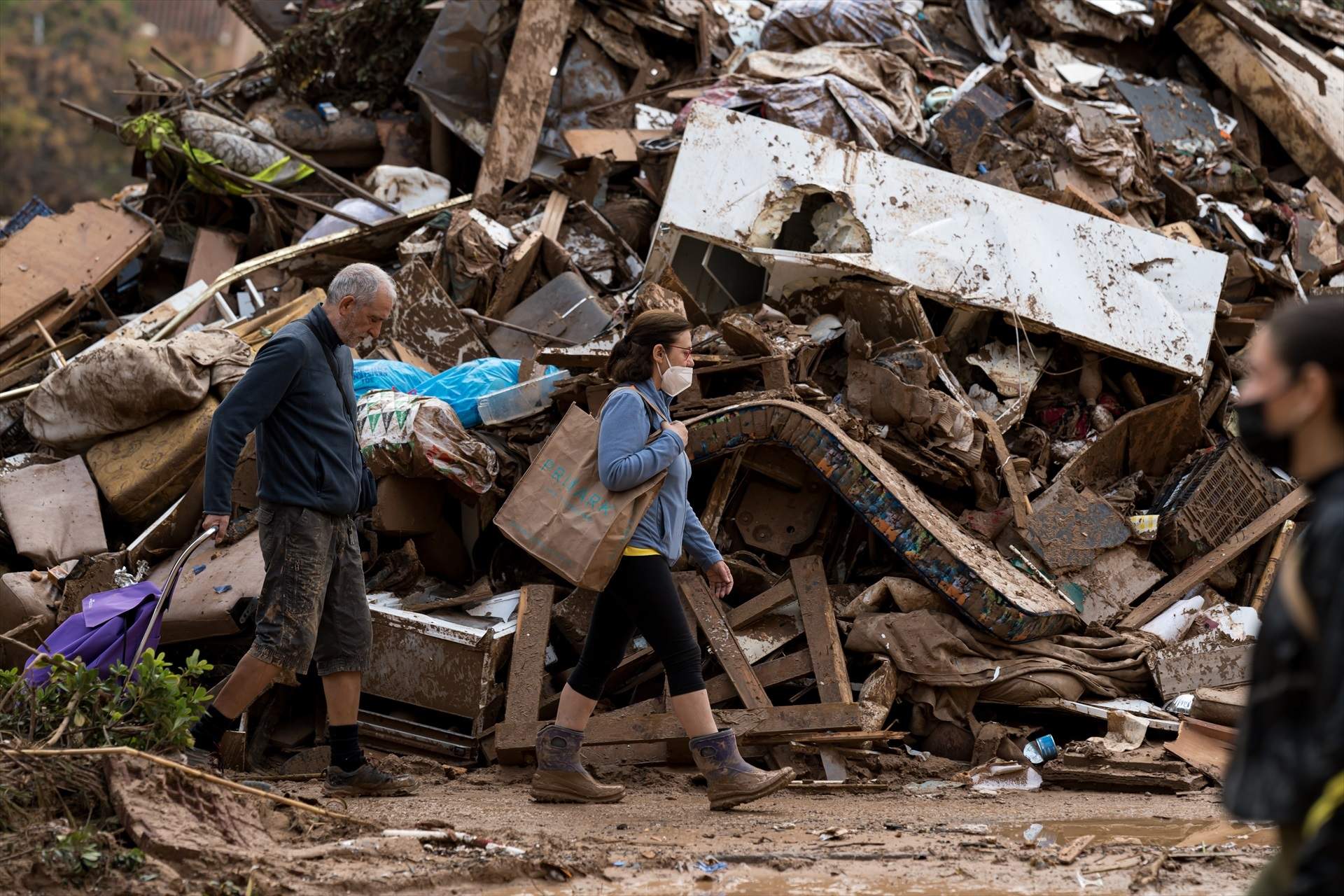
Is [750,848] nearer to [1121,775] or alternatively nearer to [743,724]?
[743,724]

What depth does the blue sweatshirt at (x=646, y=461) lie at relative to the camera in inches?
161

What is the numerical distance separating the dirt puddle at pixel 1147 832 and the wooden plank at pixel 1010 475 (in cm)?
190

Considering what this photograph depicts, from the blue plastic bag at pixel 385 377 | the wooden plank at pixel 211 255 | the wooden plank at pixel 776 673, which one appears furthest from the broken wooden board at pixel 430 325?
the wooden plank at pixel 776 673

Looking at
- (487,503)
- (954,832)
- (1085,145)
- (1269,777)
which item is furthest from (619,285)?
(1269,777)

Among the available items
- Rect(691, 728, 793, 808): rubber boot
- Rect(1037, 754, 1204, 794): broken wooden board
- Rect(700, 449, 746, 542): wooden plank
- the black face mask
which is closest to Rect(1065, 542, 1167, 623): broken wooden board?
Rect(1037, 754, 1204, 794): broken wooden board

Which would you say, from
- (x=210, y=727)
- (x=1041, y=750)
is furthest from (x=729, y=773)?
(x=210, y=727)

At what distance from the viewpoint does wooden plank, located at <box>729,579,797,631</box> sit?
533 centimetres

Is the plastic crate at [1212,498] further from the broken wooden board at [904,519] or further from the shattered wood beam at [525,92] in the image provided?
the shattered wood beam at [525,92]

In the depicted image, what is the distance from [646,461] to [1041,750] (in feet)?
6.80

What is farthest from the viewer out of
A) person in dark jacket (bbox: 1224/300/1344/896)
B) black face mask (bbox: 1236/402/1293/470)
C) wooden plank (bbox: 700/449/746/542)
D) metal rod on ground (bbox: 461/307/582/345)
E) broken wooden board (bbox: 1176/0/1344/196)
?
broken wooden board (bbox: 1176/0/1344/196)

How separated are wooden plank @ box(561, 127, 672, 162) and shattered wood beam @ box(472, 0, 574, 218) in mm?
305

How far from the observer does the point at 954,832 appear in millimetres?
3959

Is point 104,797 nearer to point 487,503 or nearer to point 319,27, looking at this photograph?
point 487,503

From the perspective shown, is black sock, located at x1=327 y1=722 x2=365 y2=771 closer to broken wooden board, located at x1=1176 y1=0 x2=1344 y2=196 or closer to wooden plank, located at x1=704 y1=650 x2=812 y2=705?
wooden plank, located at x1=704 y1=650 x2=812 y2=705
